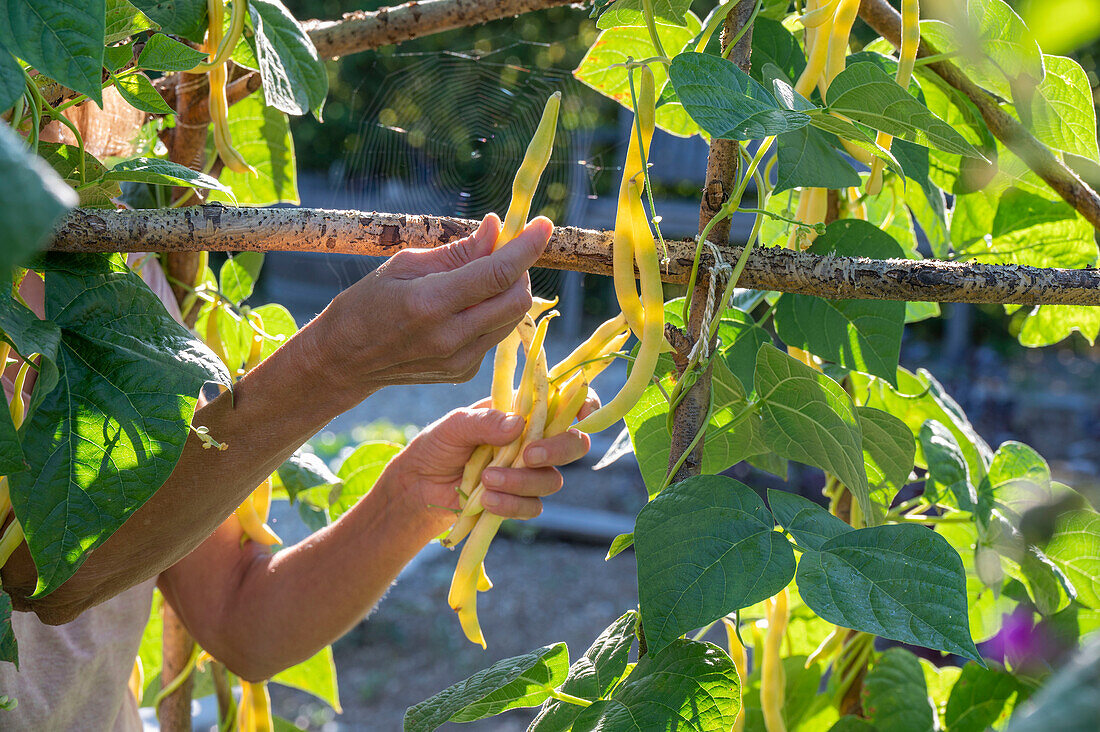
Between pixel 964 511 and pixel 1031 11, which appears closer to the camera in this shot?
pixel 1031 11

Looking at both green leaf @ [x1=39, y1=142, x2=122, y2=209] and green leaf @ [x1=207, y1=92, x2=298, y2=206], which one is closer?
green leaf @ [x1=39, y1=142, x2=122, y2=209]

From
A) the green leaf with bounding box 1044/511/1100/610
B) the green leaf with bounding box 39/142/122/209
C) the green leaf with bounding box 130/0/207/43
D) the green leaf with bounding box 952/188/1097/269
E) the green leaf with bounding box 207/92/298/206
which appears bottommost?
the green leaf with bounding box 1044/511/1100/610

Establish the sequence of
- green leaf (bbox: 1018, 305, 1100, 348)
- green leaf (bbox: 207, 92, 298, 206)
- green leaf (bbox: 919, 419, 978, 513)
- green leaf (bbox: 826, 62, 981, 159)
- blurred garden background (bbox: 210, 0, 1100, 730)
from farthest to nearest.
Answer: blurred garden background (bbox: 210, 0, 1100, 730) < green leaf (bbox: 207, 92, 298, 206) < green leaf (bbox: 1018, 305, 1100, 348) < green leaf (bbox: 919, 419, 978, 513) < green leaf (bbox: 826, 62, 981, 159)

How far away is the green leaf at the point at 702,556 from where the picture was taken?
0.38 metres

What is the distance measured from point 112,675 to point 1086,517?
87cm

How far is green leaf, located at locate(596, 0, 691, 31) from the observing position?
1.55 ft

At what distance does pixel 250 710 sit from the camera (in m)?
0.85

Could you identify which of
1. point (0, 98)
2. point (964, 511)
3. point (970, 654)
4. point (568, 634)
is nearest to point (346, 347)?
point (0, 98)

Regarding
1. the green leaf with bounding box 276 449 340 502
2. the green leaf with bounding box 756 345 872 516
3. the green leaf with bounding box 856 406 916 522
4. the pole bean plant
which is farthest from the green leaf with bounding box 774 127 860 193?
the green leaf with bounding box 276 449 340 502

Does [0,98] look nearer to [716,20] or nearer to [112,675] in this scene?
[716,20]

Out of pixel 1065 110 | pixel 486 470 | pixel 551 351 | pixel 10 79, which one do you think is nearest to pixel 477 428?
pixel 486 470

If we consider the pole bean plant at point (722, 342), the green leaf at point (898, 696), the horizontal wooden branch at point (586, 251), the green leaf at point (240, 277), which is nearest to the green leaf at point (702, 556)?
the pole bean plant at point (722, 342)

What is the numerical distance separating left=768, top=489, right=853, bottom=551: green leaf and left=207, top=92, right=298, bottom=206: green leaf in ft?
2.06

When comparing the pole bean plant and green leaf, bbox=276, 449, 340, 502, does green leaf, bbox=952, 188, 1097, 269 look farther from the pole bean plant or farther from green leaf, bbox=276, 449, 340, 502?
green leaf, bbox=276, 449, 340, 502
